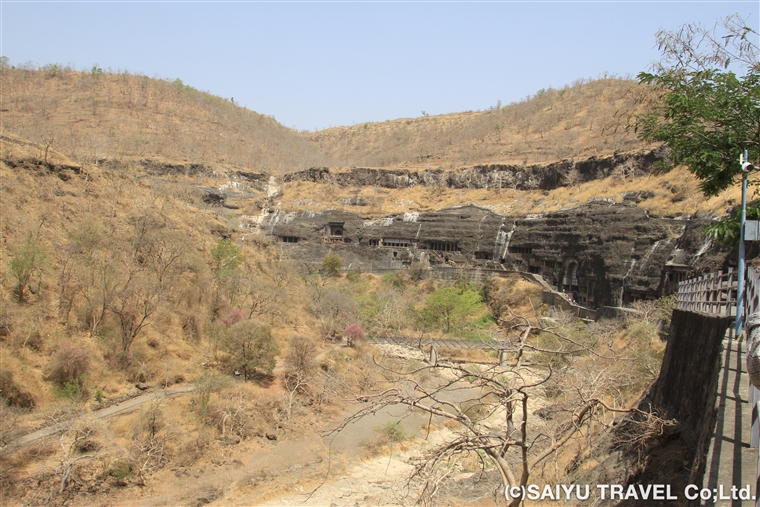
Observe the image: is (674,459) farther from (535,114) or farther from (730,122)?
(535,114)

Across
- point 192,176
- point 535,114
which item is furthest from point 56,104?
point 535,114

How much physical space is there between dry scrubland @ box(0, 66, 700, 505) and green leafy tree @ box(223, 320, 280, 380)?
6cm

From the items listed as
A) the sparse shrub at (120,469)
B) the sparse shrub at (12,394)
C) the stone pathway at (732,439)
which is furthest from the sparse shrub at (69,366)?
the stone pathway at (732,439)

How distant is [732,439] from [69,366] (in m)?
17.0

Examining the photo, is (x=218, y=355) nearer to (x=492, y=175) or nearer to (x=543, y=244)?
(x=543, y=244)

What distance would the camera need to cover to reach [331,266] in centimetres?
4525

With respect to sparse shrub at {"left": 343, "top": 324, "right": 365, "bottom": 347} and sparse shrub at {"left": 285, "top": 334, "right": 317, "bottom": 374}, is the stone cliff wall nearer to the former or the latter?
sparse shrub at {"left": 285, "top": 334, "right": 317, "bottom": 374}

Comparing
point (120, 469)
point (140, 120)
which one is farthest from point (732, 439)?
point (140, 120)

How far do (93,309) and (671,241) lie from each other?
29.1 m

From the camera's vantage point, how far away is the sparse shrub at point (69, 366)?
15.9 meters

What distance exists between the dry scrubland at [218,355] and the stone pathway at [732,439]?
98 cm

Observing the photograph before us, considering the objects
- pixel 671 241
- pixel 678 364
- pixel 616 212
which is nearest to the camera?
pixel 678 364

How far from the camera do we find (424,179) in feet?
190

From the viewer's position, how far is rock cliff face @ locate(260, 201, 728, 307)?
29375 millimetres
